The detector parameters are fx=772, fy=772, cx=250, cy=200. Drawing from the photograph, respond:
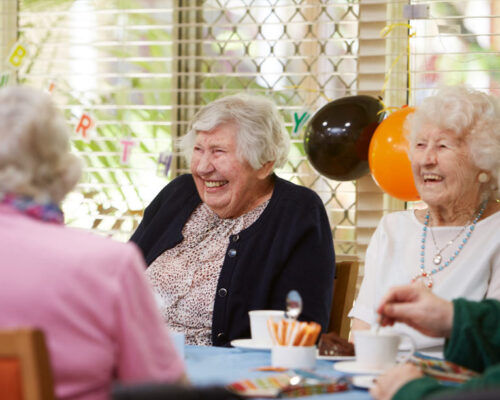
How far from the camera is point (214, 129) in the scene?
2770 millimetres

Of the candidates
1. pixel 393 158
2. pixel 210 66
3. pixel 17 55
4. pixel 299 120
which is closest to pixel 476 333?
pixel 393 158

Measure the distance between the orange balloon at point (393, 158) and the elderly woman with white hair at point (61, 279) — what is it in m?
1.71

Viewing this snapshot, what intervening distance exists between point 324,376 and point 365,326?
2.31 feet

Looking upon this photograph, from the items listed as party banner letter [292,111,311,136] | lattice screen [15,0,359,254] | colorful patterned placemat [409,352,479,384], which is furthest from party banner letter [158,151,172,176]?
colorful patterned placemat [409,352,479,384]

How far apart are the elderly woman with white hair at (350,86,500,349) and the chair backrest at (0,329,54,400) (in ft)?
4.41

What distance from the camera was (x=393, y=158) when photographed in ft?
9.12

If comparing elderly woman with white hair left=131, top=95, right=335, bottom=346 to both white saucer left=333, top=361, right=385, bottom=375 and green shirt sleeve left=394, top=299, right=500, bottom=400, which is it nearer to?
white saucer left=333, top=361, right=385, bottom=375

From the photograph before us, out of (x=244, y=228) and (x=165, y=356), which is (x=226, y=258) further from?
(x=165, y=356)

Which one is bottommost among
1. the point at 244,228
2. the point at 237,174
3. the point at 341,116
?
the point at 244,228

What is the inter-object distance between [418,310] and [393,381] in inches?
10.9

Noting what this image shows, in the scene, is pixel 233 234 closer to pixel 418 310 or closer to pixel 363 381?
pixel 418 310

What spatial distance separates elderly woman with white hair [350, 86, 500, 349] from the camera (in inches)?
88.3

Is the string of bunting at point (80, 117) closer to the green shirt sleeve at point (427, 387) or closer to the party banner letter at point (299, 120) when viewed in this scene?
the party banner letter at point (299, 120)

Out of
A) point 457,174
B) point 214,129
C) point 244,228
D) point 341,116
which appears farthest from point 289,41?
point 457,174
